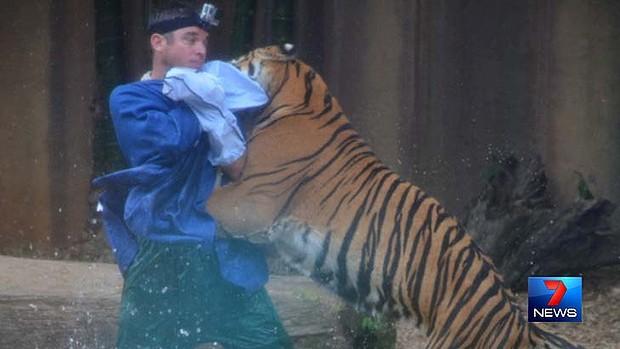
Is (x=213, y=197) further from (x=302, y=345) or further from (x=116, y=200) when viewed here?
(x=302, y=345)

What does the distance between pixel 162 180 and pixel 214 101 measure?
297mm

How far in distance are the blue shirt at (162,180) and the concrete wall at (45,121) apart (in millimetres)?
2097

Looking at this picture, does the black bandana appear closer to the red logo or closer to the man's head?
the man's head

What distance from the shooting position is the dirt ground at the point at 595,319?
555 cm

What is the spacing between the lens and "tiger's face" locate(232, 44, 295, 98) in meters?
4.91

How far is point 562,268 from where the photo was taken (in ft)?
19.7

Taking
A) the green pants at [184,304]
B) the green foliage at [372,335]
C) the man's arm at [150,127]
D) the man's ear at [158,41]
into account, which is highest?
the man's ear at [158,41]

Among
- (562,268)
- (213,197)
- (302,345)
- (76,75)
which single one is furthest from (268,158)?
(76,75)

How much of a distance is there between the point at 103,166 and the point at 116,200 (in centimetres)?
190

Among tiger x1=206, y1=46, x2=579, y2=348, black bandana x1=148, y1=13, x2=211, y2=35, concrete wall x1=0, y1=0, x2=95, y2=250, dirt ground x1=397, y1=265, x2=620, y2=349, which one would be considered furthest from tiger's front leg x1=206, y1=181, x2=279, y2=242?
concrete wall x1=0, y1=0, x2=95, y2=250

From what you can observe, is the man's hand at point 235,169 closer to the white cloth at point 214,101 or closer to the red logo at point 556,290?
the white cloth at point 214,101

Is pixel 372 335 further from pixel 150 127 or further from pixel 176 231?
pixel 150 127

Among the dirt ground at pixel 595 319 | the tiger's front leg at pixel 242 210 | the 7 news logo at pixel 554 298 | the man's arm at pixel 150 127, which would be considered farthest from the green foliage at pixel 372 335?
the man's arm at pixel 150 127

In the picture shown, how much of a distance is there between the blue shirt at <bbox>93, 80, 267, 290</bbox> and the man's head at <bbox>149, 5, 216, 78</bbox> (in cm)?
16
